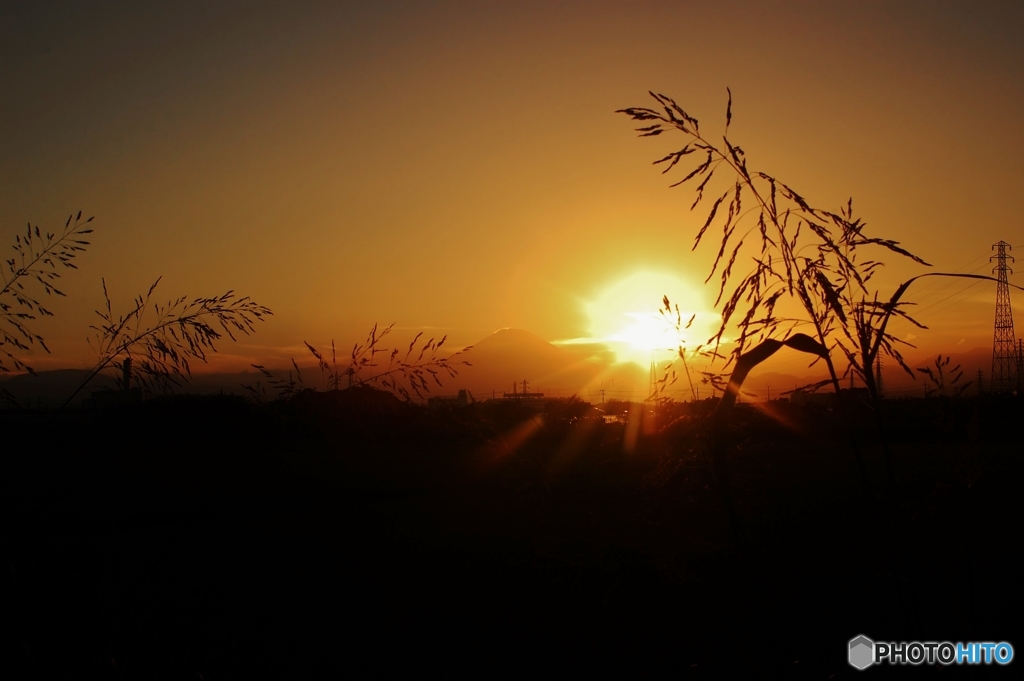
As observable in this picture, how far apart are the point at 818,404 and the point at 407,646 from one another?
12.8ft

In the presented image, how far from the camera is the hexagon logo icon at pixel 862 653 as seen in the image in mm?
2564

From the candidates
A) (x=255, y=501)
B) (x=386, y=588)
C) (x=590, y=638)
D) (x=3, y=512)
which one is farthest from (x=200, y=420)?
(x=3, y=512)

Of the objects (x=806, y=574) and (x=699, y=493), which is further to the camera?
(x=806, y=574)

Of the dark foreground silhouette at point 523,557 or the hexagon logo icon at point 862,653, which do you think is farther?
the hexagon logo icon at point 862,653

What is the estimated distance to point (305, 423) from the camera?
290cm

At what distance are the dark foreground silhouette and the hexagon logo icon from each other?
0.27 metres

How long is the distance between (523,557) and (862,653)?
1327mm

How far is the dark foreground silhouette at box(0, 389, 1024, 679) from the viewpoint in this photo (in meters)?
1.82

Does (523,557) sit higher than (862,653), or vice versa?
(523,557)

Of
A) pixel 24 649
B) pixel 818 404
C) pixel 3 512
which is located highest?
pixel 818 404

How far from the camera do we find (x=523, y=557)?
9.69 ft

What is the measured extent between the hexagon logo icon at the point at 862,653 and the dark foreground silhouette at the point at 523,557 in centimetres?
27

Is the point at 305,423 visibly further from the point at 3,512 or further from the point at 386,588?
the point at 386,588

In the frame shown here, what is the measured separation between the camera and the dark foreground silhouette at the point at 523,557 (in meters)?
1.82
